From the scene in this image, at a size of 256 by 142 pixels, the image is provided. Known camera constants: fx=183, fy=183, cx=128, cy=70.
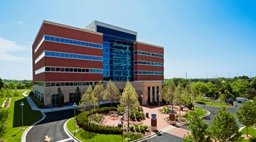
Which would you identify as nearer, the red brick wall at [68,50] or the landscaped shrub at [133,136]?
the landscaped shrub at [133,136]

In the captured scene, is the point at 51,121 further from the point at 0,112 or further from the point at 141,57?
the point at 141,57

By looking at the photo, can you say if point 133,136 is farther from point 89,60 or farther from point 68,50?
point 89,60

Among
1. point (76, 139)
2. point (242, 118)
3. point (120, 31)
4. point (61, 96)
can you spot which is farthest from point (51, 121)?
point (120, 31)

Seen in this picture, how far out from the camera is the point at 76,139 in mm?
22938

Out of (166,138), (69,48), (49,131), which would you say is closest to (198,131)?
(166,138)

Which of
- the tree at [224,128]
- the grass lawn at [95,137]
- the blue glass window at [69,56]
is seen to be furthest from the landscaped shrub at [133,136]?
the blue glass window at [69,56]

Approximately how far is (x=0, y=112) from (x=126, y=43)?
53.4 m

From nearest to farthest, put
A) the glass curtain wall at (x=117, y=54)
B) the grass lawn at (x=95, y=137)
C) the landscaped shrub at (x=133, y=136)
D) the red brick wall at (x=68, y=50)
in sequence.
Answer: the grass lawn at (x=95, y=137) < the landscaped shrub at (x=133, y=136) < the red brick wall at (x=68, y=50) < the glass curtain wall at (x=117, y=54)

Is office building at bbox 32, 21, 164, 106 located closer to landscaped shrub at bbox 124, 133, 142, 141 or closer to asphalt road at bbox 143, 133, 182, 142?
asphalt road at bbox 143, 133, 182, 142

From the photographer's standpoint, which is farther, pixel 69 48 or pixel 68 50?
pixel 69 48

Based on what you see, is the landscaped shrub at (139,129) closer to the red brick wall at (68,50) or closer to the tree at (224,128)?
the tree at (224,128)

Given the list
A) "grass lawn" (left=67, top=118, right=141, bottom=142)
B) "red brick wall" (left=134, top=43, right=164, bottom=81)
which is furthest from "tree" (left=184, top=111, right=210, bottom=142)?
"red brick wall" (left=134, top=43, right=164, bottom=81)

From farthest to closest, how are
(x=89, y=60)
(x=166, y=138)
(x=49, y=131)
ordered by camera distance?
(x=89, y=60) < (x=49, y=131) < (x=166, y=138)

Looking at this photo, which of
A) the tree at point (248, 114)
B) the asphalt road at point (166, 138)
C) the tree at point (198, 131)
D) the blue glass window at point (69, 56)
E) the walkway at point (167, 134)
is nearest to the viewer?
the tree at point (198, 131)
